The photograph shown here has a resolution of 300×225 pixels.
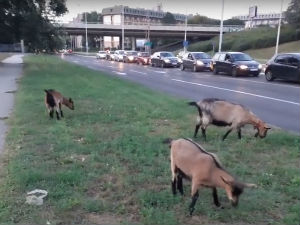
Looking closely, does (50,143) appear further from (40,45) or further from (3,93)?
(40,45)

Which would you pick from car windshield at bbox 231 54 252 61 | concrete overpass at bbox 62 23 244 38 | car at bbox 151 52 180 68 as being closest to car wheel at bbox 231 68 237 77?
car windshield at bbox 231 54 252 61

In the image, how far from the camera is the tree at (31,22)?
3612 centimetres

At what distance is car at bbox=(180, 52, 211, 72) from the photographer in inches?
1298

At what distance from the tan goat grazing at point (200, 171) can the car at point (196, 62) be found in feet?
93.3

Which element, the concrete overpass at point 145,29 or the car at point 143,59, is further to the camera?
the concrete overpass at point 145,29

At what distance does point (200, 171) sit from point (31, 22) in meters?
34.3

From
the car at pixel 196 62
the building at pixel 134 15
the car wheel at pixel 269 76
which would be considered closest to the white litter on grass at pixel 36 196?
the car wheel at pixel 269 76

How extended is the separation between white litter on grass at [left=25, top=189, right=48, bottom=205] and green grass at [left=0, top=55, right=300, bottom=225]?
8cm

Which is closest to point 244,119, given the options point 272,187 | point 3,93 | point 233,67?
point 272,187

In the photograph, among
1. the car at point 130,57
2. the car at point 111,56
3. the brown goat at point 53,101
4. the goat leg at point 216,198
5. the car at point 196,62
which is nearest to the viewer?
the goat leg at point 216,198

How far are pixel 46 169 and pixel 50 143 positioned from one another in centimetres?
165

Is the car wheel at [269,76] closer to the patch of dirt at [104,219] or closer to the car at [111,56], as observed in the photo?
the patch of dirt at [104,219]

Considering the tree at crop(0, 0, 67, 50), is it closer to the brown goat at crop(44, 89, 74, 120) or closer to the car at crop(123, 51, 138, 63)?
the car at crop(123, 51, 138, 63)

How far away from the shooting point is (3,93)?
16188mm
